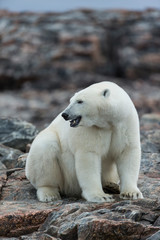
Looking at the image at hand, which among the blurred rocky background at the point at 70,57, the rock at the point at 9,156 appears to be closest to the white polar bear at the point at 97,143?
the rock at the point at 9,156

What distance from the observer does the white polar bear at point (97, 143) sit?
584cm

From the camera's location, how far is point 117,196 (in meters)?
6.14

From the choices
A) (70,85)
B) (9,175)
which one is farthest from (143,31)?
(9,175)

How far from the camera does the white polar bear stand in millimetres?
5836

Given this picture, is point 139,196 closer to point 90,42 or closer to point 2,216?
point 2,216

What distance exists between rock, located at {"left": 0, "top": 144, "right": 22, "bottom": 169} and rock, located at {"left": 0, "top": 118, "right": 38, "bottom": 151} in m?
0.65

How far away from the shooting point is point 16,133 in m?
9.86

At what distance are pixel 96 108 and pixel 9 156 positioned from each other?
11.5 ft

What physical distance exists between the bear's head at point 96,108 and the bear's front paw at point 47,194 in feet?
4.18

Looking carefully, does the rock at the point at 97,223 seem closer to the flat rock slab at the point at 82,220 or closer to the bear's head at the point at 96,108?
the flat rock slab at the point at 82,220

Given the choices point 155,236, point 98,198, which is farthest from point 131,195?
point 155,236

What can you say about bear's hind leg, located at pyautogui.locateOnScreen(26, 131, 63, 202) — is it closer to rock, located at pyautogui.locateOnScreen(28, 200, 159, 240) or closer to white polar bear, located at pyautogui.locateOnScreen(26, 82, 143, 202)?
white polar bear, located at pyautogui.locateOnScreen(26, 82, 143, 202)

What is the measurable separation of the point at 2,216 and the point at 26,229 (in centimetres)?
36

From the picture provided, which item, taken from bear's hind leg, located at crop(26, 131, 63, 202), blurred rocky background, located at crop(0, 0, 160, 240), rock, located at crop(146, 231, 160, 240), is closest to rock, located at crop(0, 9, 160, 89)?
blurred rocky background, located at crop(0, 0, 160, 240)
